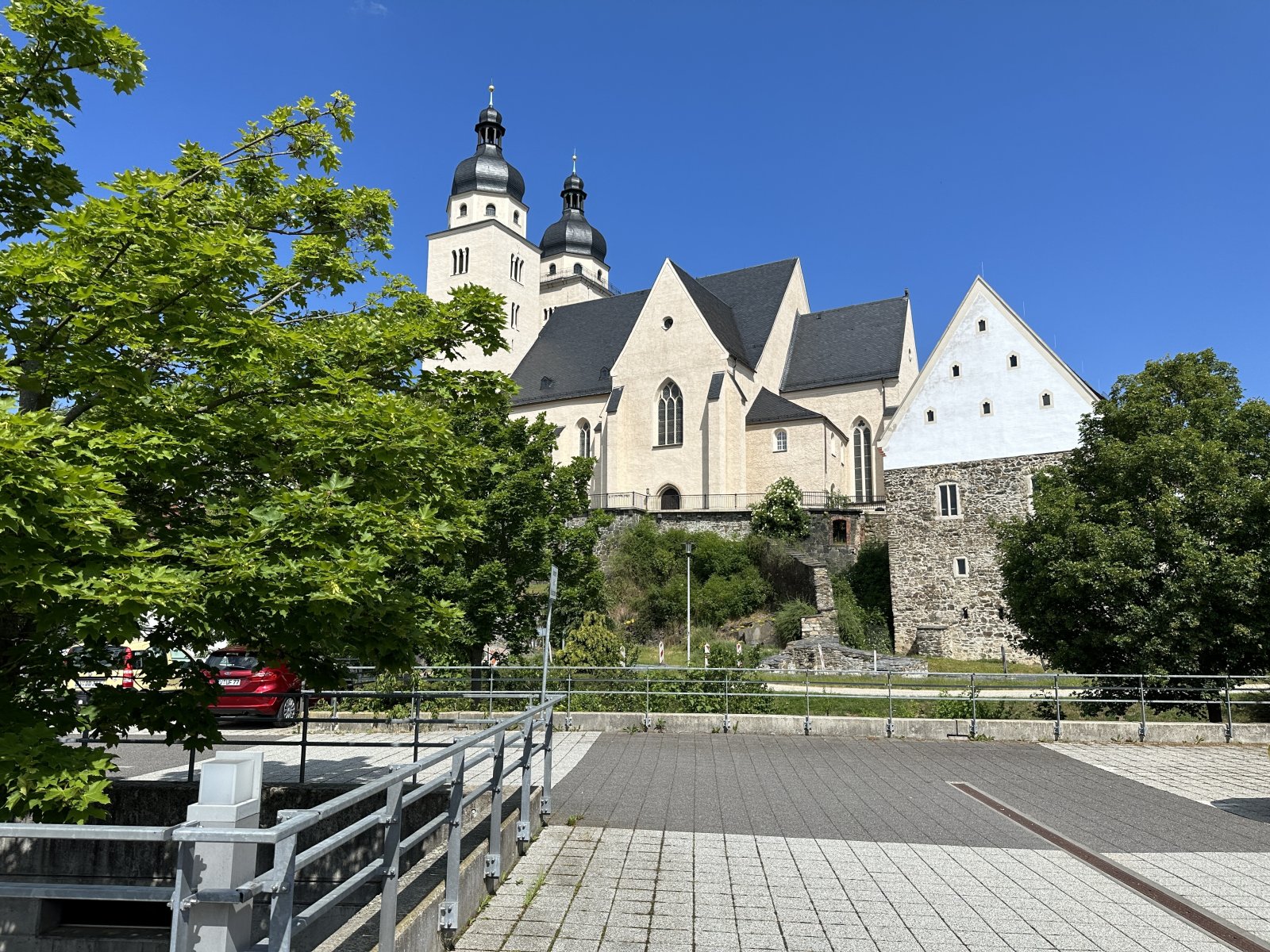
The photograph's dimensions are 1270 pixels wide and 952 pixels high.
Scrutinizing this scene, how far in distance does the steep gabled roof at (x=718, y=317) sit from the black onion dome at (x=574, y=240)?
2520 cm

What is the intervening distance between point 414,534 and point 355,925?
2635mm

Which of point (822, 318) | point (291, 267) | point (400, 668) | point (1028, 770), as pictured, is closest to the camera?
point (400, 668)

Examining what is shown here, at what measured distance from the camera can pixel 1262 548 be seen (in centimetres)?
1577

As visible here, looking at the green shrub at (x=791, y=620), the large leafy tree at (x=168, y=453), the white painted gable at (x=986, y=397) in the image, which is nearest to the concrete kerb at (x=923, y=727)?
the large leafy tree at (x=168, y=453)

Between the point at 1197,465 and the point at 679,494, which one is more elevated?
the point at 679,494

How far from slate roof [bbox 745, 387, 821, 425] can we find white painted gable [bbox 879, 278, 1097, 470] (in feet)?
30.5

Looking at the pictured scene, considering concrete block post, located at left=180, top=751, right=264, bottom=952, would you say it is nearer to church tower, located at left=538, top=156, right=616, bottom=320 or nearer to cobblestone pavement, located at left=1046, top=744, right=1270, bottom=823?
cobblestone pavement, located at left=1046, top=744, right=1270, bottom=823

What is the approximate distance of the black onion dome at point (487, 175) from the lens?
6062 cm

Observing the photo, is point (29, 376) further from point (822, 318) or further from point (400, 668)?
point (822, 318)

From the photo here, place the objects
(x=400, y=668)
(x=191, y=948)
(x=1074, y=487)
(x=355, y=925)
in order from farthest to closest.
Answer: (x=1074, y=487)
(x=400, y=668)
(x=355, y=925)
(x=191, y=948)

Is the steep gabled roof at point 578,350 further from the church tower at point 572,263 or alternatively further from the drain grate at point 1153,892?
the drain grate at point 1153,892

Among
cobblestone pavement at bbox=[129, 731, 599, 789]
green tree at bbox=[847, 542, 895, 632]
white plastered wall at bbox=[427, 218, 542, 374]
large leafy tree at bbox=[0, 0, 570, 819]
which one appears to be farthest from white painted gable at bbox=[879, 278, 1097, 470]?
white plastered wall at bbox=[427, 218, 542, 374]

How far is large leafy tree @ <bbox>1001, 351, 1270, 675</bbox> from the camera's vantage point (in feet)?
52.1

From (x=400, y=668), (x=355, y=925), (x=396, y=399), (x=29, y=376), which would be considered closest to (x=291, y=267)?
(x=396, y=399)
